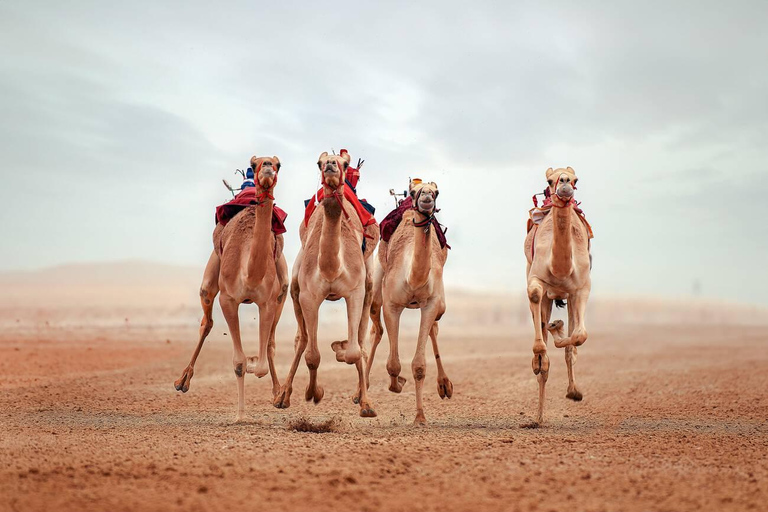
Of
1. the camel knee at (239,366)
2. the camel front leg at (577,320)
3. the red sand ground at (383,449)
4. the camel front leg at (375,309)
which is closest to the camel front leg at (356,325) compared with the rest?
the red sand ground at (383,449)

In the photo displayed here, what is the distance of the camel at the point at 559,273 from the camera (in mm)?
12602

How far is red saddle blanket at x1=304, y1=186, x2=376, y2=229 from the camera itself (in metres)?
13.4

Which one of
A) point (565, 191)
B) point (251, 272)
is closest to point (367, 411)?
point (251, 272)

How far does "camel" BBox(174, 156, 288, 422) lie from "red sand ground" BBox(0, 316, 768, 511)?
45.6 inches

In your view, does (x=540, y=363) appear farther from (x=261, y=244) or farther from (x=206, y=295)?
(x=206, y=295)

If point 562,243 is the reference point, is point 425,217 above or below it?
above

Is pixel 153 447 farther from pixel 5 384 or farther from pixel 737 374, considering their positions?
pixel 737 374

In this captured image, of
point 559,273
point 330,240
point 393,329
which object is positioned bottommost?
point 393,329

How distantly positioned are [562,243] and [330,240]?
3.82m

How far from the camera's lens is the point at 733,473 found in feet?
29.5

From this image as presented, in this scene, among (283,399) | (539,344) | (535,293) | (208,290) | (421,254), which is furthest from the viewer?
(208,290)

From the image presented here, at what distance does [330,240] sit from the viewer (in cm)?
1173

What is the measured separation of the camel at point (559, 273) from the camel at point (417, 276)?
1.61m

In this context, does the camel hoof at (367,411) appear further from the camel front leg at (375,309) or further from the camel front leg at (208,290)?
the camel front leg at (208,290)
